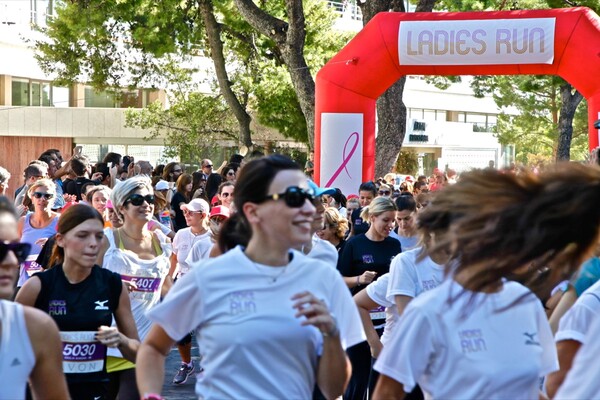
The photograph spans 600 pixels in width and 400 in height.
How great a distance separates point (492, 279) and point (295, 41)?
61.8 feet

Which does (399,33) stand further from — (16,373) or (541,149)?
(541,149)

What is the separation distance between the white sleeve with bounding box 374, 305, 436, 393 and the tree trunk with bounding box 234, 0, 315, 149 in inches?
730

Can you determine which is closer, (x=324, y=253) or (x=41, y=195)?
(x=324, y=253)

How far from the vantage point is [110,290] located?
6.13m

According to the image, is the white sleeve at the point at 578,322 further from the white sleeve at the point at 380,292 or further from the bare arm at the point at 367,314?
the bare arm at the point at 367,314

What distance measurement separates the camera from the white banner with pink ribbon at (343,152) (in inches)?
711

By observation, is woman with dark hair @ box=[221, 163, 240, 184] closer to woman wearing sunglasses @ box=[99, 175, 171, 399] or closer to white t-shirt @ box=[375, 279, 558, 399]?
woman wearing sunglasses @ box=[99, 175, 171, 399]

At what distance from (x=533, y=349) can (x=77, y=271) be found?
2880mm

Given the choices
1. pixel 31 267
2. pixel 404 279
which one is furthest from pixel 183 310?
pixel 31 267

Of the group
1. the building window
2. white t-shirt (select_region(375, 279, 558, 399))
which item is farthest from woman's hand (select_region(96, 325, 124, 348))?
the building window

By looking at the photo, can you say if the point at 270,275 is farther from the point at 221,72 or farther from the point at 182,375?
the point at 221,72

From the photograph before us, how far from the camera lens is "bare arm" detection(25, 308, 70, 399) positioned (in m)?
3.79

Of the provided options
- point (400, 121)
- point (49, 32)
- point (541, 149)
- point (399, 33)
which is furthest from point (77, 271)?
point (541, 149)

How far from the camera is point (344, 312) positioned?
13.8 ft
